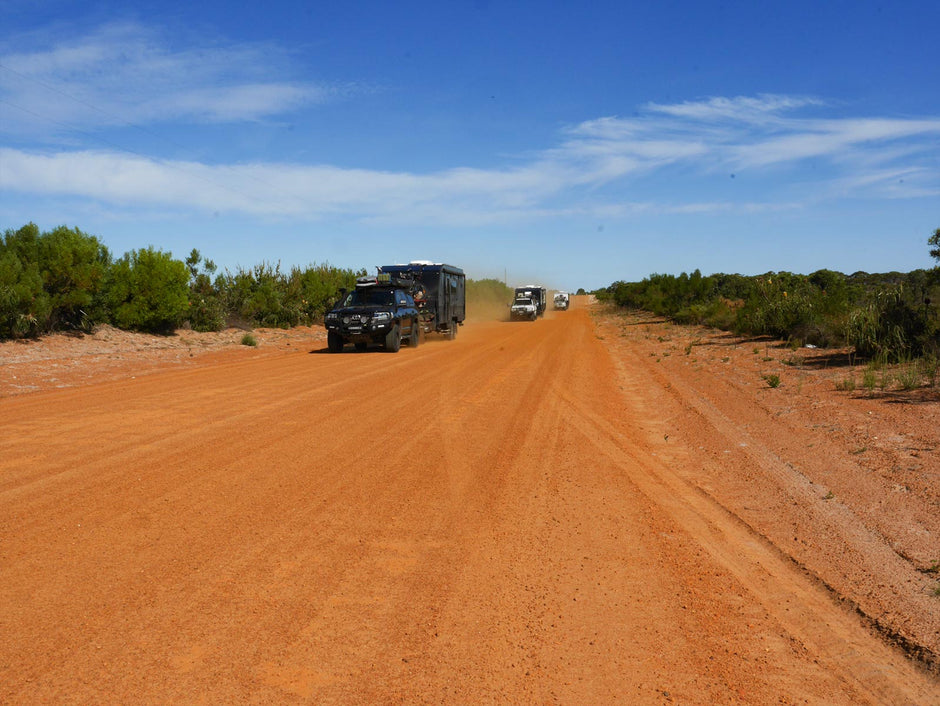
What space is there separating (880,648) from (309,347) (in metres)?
22.5

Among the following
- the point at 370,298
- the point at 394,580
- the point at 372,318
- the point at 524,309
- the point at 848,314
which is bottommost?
the point at 394,580

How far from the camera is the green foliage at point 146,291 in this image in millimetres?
22453

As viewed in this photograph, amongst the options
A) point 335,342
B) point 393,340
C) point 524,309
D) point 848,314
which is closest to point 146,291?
point 335,342

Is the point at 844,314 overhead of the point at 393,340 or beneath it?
overhead

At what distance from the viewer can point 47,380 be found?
1470 centimetres

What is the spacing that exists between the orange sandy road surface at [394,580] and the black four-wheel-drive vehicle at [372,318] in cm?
1185

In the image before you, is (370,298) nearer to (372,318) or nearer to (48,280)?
(372,318)

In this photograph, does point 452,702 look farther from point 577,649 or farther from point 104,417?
point 104,417

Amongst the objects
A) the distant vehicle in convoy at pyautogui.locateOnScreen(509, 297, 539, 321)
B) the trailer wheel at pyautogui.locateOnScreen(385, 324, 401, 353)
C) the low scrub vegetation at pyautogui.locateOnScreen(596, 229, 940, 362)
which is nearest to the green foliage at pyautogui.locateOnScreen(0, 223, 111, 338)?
the trailer wheel at pyautogui.locateOnScreen(385, 324, 401, 353)

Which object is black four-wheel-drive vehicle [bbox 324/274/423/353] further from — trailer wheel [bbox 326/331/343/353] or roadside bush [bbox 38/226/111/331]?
roadside bush [bbox 38/226/111/331]

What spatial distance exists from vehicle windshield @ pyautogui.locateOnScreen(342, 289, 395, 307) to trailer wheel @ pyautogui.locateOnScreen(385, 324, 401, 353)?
3.45 ft

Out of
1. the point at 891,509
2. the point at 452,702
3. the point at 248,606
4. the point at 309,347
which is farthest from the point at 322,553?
the point at 309,347

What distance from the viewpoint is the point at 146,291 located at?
23.1 metres

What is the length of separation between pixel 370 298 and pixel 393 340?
6.44ft
